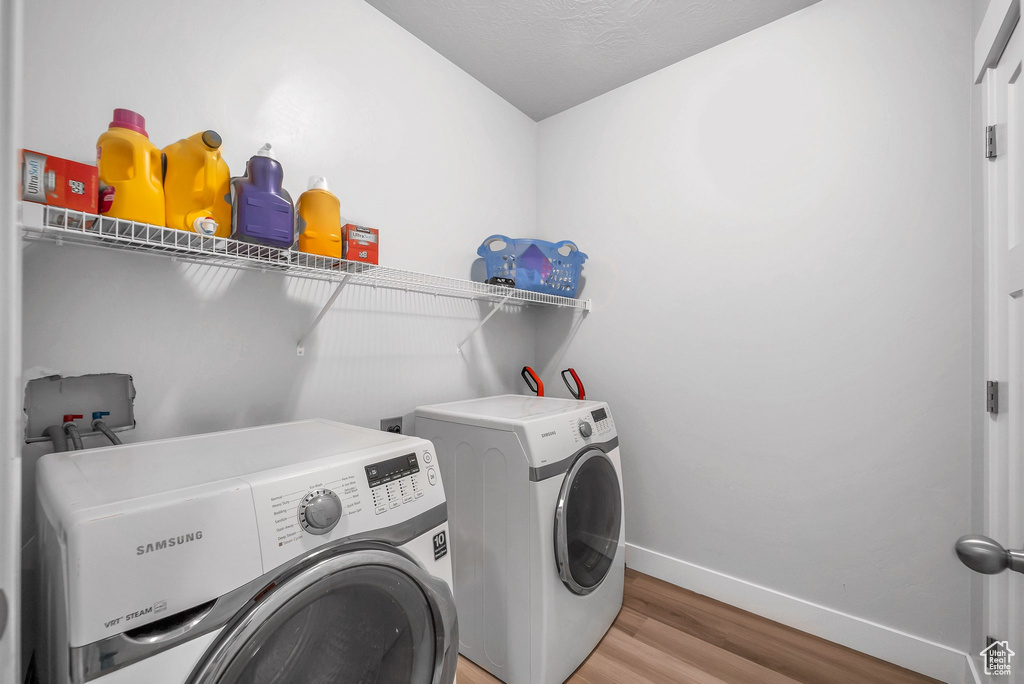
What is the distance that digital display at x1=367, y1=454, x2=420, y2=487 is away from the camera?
0.94m

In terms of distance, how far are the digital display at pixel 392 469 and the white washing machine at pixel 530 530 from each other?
48 cm

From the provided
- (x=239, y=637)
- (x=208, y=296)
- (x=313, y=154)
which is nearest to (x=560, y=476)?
(x=239, y=637)

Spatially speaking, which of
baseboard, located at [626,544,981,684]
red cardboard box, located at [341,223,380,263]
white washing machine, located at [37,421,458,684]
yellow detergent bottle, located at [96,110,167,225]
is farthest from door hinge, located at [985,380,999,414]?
yellow detergent bottle, located at [96,110,167,225]

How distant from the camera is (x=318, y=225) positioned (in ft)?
4.16

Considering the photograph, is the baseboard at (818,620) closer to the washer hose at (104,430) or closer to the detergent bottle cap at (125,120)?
the washer hose at (104,430)

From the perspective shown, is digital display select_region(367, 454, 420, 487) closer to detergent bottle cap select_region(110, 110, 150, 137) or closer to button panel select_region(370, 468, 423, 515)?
button panel select_region(370, 468, 423, 515)

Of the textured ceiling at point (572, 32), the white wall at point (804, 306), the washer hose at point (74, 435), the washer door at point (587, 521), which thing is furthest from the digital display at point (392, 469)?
the textured ceiling at point (572, 32)

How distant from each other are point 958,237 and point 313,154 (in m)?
2.35

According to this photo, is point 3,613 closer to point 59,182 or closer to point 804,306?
point 59,182

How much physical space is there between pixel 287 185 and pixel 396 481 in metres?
1.17

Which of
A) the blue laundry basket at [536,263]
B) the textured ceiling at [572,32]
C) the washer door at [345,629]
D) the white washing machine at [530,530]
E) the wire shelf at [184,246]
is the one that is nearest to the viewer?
the washer door at [345,629]

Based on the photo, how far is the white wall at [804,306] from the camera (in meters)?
1.52

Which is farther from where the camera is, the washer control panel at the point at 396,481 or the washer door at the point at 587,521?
the washer door at the point at 587,521

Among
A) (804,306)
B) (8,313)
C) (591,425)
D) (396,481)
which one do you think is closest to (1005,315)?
(804,306)
